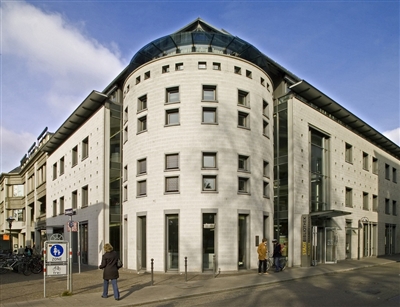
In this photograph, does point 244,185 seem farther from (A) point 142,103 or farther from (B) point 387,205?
(B) point 387,205

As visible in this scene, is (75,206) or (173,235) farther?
(75,206)

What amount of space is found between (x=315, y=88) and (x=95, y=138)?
14.7 meters

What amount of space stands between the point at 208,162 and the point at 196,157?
0.72 m

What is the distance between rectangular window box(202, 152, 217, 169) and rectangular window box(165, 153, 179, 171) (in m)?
1.43

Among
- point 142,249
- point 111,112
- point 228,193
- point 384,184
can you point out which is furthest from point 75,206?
point 384,184

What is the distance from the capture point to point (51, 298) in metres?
12.4

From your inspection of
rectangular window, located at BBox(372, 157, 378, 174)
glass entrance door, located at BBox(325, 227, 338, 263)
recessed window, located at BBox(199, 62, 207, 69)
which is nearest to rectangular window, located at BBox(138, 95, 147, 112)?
Answer: recessed window, located at BBox(199, 62, 207, 69)

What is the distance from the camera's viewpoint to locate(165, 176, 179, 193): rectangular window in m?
20.3

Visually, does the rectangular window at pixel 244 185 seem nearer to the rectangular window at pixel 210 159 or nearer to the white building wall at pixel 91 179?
the rectangular window at pixel 210 159

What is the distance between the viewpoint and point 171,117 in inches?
834

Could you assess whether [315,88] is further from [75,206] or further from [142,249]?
[75,206]

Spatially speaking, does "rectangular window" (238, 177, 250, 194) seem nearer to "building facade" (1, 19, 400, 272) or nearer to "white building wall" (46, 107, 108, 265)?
"building facade" (1, 19, 400, 272)

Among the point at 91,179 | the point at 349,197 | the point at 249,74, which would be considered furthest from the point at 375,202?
the point at 91,179

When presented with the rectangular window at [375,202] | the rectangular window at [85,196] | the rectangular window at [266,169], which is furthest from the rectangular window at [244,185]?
the rectangular window at [375,202]
